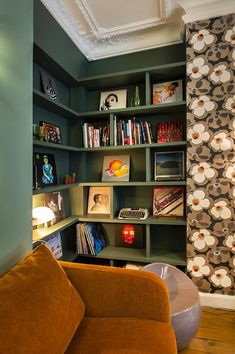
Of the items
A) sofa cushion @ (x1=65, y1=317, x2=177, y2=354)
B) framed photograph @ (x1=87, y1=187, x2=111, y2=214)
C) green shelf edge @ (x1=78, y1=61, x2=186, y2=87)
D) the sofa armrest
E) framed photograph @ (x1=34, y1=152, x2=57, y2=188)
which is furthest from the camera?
framed photograph @ (x1=87, y1=187, x2=111, y2=214)

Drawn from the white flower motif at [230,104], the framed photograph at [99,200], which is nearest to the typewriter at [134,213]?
the framed photograph at [99,200]

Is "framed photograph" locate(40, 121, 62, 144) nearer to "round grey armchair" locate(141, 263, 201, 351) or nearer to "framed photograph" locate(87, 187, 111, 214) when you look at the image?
"framed photograph" locate(87, 187, 111, 214)

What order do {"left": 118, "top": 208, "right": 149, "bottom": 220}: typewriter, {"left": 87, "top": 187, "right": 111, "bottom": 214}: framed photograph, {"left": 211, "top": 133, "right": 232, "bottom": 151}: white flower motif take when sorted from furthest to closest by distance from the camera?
1. {"left": 87, "top": 187, "right": 111, "bottom": 214}: framed photograph
2. {"left": 118, "top": 208, "right": 149, "bottom": 220}: typewriter
3. {"left": 211, "top": 133, "right": 232, "bottom": 151}: white flower motif

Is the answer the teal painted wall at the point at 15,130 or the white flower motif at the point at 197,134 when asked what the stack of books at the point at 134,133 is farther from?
the teal painted wall at the point at 15,130

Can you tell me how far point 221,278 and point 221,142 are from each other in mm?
1153

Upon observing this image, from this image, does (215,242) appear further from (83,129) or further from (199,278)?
(83,129)

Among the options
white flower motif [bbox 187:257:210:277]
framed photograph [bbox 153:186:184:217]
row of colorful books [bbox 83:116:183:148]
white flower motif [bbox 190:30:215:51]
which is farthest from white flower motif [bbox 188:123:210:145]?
white flower motif [bbox 187:257:210:277]

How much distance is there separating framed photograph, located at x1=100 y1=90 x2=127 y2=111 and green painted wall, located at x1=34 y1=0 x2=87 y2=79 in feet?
1.12

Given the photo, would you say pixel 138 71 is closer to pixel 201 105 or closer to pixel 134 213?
pixel 201 105

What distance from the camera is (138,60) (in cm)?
231

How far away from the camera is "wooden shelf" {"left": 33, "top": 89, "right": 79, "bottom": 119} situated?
5.34 feet

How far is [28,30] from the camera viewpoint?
4.43 feet

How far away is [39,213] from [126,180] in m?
0.97

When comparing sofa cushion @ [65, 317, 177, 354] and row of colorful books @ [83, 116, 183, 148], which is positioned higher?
row of colorful books @ [83, 116, 183, 148]
